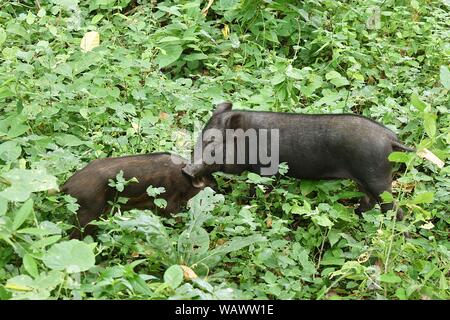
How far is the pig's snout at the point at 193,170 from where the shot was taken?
586 cm

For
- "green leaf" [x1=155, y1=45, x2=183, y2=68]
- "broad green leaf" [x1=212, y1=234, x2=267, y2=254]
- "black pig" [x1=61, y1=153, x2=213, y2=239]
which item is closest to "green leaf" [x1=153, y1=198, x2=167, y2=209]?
"black pig" [x1=61, y1=153, x2=213, y2=239]

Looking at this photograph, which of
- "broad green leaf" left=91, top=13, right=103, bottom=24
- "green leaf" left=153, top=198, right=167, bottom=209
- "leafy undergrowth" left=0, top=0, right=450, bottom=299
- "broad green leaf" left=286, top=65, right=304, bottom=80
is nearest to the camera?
"leafy undergrowth" left=0, top=0, right=450, bottom=299

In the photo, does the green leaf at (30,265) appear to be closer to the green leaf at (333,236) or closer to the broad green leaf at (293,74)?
the green leaf at (333,236)

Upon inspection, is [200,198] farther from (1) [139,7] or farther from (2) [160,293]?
(1) [139,7]

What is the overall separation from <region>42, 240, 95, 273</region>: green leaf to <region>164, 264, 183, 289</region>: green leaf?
1.39ft

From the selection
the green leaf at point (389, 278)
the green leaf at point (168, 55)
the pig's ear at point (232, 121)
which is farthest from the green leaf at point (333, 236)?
the green leaf at point (168, 55)

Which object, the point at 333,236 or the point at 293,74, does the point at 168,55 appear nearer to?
the point at 293,74

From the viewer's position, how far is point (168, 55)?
7.37 m

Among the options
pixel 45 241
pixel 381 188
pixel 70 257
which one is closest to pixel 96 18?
pixel 381 188

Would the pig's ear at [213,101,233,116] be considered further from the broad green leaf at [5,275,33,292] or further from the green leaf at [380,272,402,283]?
the broad green leaf at [5,275,33,292]

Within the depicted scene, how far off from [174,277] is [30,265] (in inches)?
30.5

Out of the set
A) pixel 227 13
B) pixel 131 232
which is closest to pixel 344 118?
pixel 131 232

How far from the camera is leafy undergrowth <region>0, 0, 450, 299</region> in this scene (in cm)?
475

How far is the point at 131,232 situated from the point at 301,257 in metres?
1.13
